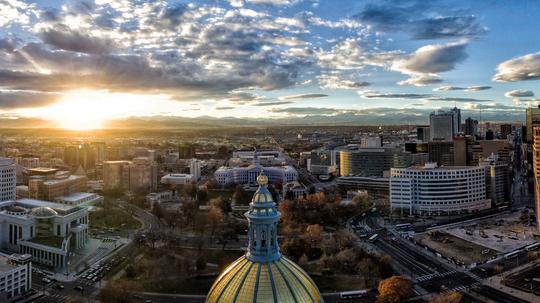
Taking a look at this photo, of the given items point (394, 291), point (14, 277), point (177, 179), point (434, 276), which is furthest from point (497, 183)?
point (14, 277)

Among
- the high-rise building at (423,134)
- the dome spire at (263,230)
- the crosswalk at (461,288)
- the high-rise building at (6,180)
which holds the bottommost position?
the crosswalk at (461,288)

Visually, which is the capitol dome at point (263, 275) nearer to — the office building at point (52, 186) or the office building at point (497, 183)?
the office building at point (52, 186)

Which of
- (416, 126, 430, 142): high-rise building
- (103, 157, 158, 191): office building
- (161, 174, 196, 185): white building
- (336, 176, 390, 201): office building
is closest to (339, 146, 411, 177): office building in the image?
(336, 176, 390, 201): office building

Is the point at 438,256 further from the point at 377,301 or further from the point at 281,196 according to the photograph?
the point at 281,196

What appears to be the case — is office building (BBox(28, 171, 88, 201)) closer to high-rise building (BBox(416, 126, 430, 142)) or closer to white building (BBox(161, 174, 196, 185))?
white building (BBox(161, 174, 196, 185))

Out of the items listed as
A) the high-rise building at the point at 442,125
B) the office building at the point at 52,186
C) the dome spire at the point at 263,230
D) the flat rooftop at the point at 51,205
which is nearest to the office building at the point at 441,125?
the high-rise building at the point at 442,125

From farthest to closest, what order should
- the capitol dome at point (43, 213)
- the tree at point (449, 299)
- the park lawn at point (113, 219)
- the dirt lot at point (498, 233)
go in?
1. the park lawn at point (113, 219)
2. the dirt lot at point (498, 233)
3. the capitol dome at point (43, 213)
4. the tree at point (449, 299)

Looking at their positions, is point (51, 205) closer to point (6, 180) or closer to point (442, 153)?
point (6, 180)
